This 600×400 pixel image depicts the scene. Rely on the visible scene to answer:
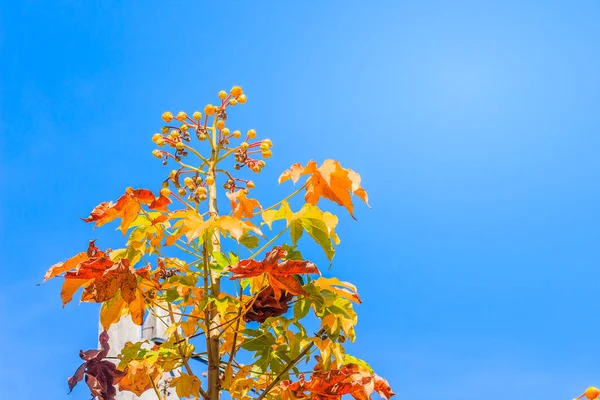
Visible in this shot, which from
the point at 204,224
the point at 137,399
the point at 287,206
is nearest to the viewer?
the point at 204,224

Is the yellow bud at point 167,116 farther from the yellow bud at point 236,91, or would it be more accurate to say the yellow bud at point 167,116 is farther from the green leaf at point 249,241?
the green leaf at point 249,241

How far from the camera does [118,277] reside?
56.8 inches

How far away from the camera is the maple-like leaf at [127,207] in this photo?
150cm

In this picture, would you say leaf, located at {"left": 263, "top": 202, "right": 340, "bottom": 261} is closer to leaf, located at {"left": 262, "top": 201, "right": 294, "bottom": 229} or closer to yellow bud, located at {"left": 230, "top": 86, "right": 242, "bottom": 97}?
leaf, located at {"left": 262, "top": 201, "right": 294, "bottom": 229}

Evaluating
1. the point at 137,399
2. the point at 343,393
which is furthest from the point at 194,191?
the point at 137,399

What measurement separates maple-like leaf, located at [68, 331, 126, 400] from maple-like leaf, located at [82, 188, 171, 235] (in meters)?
0.47

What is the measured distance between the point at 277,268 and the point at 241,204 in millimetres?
250

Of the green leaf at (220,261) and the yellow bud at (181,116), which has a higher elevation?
the yellow bud at (181,116)

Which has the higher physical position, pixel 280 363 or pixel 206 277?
pixel 206 277

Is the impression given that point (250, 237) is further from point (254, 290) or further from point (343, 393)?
point (343, 393)

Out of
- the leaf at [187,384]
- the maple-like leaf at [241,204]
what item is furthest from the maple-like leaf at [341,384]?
the maple-like leaf at [241,204]

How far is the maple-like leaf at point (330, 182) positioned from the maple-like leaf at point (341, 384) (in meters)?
0.41

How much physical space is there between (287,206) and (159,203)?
0.32 metres

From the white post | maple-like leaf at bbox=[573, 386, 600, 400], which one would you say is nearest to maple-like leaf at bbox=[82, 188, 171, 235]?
the white post
